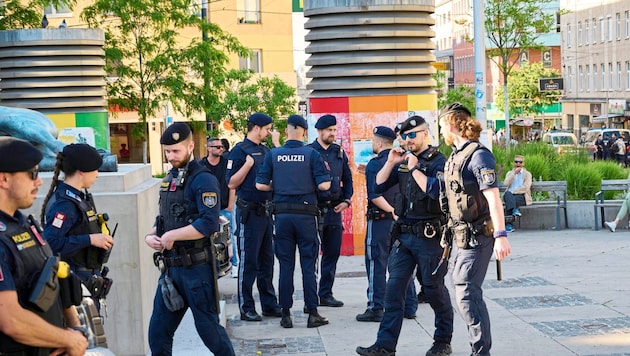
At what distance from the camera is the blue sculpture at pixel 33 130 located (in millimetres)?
8289

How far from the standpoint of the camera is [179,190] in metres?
7.25

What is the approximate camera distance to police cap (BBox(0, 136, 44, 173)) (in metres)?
4.40

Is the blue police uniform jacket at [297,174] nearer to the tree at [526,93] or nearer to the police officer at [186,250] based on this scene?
the police officer at [186,250]

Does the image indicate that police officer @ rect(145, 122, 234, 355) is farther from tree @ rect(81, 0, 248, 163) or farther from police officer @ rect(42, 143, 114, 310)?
tree @ rect(81, 0, 248, 163)

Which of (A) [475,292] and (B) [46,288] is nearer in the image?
(B) [46,288]

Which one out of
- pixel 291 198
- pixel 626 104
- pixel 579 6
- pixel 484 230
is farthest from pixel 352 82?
pixel 579 6

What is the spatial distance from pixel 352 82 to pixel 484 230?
8229 millimetres

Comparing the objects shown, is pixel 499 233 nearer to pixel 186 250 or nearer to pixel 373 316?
pixel 186 250

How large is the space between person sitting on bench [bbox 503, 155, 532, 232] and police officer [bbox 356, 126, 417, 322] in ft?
27.8

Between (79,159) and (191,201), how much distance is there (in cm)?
92

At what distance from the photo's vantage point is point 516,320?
10.1m

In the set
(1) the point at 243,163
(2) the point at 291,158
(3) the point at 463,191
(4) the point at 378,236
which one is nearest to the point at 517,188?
(4) the point at 378,236

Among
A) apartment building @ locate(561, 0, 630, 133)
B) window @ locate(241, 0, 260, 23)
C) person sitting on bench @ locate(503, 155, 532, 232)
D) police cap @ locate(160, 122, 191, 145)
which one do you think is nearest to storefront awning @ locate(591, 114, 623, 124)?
apartment building @ locate(561, 0, 630, 133)

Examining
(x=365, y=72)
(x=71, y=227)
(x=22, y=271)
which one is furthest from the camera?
(x=365, y=72)
